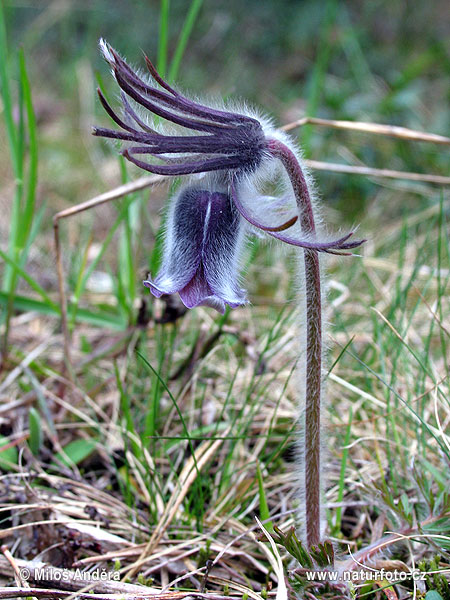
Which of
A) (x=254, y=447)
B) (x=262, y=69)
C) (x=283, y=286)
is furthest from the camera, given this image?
(x=262, y=69)

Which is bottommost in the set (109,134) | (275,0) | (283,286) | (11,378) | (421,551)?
(421,551)

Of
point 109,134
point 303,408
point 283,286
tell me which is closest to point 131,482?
point 303,408

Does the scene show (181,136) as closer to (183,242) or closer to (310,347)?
(183,242)

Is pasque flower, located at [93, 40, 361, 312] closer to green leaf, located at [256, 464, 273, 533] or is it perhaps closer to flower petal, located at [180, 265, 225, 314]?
flower petal, located at [180, 265, 225, 314]

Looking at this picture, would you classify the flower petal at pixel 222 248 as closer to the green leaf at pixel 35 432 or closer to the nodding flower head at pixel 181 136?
the nodding flower head at pixel 181 136

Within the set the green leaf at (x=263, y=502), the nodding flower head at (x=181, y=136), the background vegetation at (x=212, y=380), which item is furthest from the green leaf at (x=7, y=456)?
the nodding flower head at (x=181, y=136)

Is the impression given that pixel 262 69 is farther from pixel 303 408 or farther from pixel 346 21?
pixel 303 408

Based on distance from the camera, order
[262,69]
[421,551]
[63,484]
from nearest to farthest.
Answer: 1. [421,551]
2. [63,484]
3. [262,69]

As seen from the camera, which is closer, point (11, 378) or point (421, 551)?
point (421, 551)
